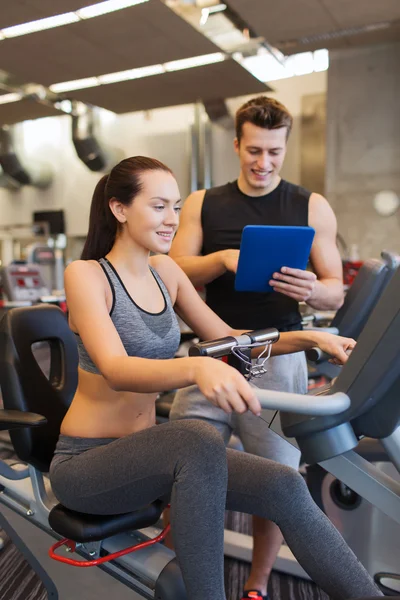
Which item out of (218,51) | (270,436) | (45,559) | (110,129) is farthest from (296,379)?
(110,129)

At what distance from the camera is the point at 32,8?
5379mm

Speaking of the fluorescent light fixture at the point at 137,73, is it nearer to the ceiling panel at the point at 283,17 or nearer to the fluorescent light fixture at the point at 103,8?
the ceiling panel at the point at 283,17

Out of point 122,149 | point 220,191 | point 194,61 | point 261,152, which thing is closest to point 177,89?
point 194,61

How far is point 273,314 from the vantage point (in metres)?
1.79

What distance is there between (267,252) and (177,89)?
719 centimetres

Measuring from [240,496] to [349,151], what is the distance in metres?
6.47

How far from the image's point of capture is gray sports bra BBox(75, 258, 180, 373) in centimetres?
136

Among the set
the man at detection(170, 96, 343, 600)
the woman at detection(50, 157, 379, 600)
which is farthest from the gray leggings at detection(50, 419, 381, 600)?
the man at detection(170, 96, 343, 600)

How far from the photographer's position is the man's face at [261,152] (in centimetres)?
177

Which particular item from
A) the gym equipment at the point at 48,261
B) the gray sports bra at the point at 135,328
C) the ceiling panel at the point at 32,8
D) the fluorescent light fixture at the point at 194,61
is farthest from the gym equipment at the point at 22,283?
the gray sports bra at the point at 135,328

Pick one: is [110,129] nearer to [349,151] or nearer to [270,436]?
[349,151]

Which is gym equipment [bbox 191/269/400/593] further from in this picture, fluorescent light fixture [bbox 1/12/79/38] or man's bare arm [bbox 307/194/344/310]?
fluorescent light fixture [bbox 1/12/79/38]

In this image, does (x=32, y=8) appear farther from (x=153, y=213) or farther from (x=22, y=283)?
(x=153, y=213)

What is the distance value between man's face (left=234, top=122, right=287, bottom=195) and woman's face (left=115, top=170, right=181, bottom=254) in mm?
461
